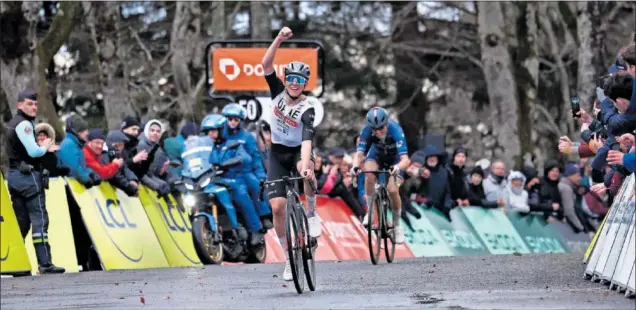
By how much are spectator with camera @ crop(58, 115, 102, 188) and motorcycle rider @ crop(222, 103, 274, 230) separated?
3076mm

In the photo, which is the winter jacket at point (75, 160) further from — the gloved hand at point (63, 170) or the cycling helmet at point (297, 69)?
the cycling helmet at point (297, 69)

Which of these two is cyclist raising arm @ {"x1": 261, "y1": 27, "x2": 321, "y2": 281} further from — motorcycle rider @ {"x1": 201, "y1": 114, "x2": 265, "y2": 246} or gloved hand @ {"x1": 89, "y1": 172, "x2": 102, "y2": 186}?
motorcycle rider @ {"x1": 201, "y1": 114, "x2": 265, "y2": 246}

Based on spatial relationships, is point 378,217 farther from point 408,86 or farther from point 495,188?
point 408,86

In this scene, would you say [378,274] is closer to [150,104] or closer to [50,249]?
[50,249]

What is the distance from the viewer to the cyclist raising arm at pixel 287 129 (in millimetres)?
15602

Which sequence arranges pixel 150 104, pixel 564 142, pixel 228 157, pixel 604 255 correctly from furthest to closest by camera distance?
pixel 150 104
pixel 228 157
pixel 564 142
pixel 604 255

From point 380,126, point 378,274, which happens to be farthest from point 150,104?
point 378,274

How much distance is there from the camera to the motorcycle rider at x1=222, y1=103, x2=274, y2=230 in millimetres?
23597

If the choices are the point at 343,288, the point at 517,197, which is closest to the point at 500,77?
the point at 517,197

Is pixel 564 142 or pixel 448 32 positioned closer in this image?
pixel 564 142

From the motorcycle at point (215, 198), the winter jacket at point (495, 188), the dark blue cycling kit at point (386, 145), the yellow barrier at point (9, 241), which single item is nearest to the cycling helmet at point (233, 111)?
the motorcycle at point (215, 198)

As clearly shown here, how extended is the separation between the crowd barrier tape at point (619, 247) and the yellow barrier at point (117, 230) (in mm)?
6687

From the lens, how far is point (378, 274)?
18016mm

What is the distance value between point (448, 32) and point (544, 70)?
3657mm
